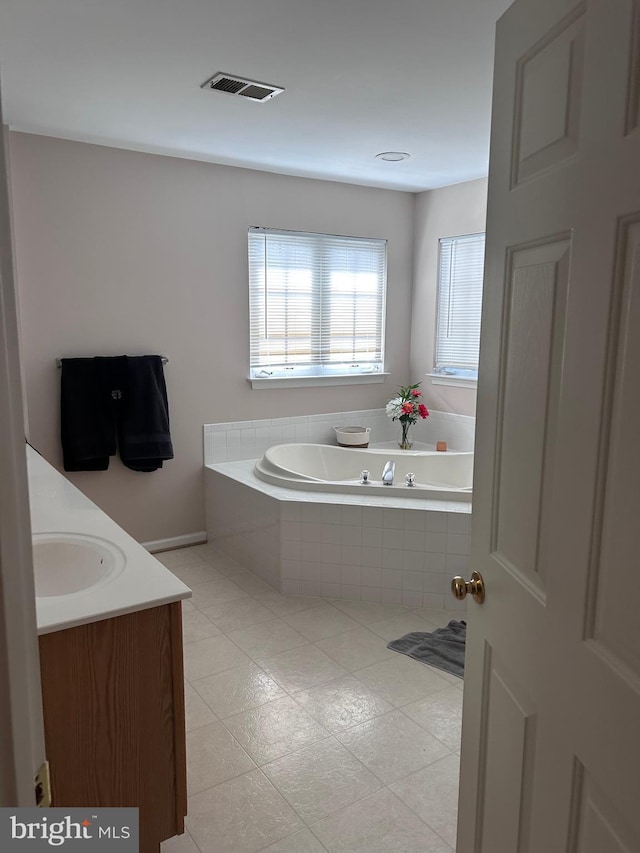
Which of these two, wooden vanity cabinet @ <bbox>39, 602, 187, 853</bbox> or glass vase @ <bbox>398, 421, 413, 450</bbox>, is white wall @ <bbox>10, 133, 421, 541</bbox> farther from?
wooden vanity cabinet @ <bbox>39, 602, 187, 853</bbox>

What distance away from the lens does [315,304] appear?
4.69 m

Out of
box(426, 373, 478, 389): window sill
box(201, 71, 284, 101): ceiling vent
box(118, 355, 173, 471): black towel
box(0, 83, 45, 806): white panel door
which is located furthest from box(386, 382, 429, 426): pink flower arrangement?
box(0, 83, 45, 806): white panel door

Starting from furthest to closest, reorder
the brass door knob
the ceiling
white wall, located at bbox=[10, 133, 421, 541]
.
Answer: white wall, located at bbox=[10, 133, 421, 541] → the ceiling → the brass door knob

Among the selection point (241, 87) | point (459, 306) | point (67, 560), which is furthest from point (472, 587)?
point (459, 306)

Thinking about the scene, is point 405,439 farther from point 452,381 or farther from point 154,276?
point 154,276

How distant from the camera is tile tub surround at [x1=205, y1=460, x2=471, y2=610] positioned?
336 cm

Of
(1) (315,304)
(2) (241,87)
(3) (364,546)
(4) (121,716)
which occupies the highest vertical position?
(2) (241,87)

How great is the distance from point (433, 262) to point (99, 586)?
3910 millimetres

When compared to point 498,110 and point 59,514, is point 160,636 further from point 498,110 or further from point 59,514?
point 498,110

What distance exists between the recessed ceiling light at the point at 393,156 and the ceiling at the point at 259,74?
0.06m

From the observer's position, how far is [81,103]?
117 inches

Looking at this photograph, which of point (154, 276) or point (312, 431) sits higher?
point (154, 276)

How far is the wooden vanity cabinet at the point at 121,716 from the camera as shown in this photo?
1545 millimetres

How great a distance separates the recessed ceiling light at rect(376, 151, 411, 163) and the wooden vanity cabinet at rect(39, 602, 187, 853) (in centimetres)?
309
